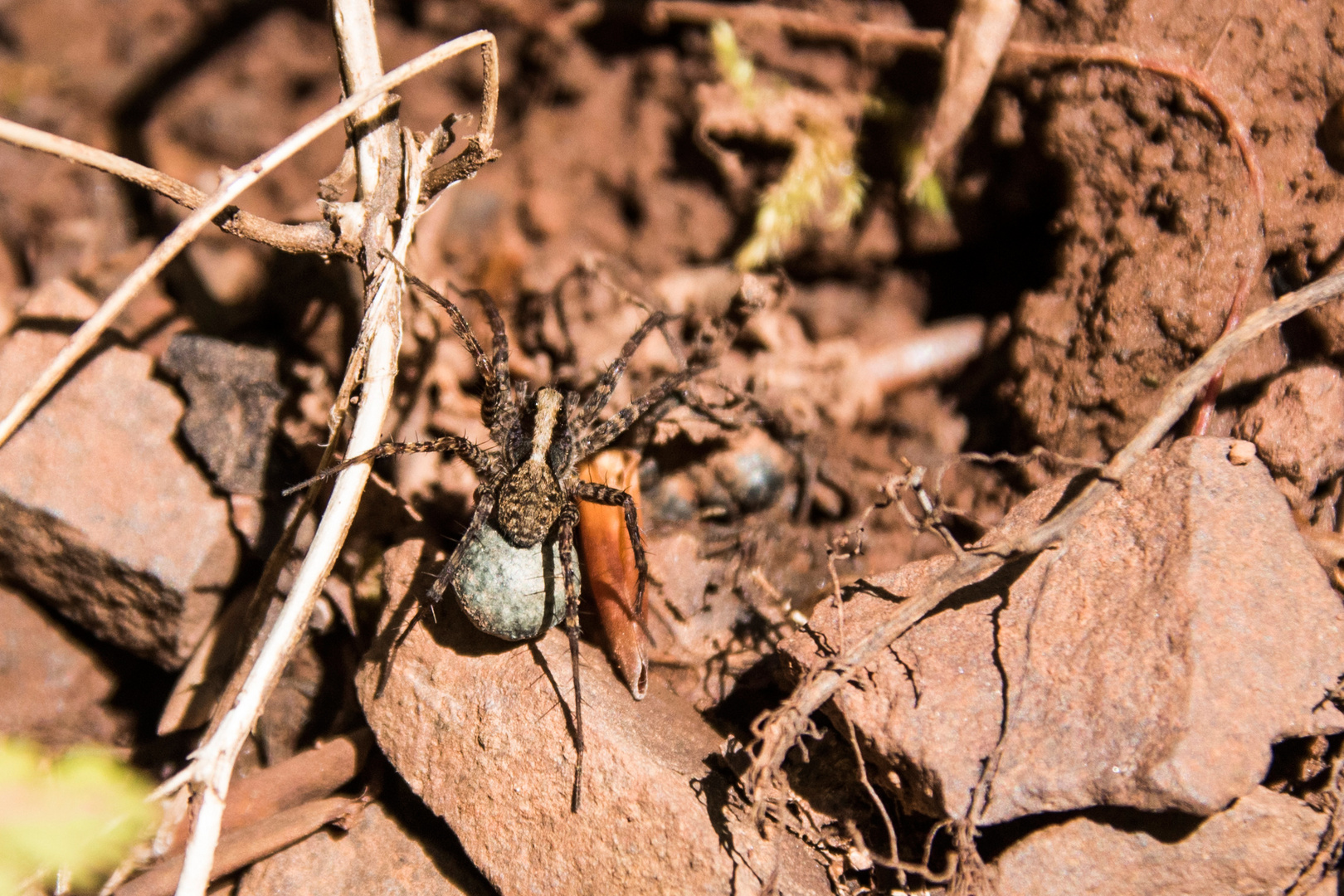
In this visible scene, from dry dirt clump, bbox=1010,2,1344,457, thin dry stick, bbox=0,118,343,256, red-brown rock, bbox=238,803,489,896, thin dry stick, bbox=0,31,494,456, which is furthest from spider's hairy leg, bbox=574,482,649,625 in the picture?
dry dirt clump, bbox=1010,2,1344,457

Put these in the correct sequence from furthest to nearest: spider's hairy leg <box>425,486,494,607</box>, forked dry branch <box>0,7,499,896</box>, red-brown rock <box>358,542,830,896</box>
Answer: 1. spider's hairy leg <box>425,486,494,607</box>
2. red-brown rock <box>358,542,830,896</box>
3. forked dry branch <box>0,7,499,896</box>

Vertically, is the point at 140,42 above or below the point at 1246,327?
above

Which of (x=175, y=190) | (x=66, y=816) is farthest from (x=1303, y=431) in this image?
(x=66, y=816)

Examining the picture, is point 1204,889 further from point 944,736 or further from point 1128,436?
point 1128,436

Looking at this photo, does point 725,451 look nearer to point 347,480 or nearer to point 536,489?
point 536,489

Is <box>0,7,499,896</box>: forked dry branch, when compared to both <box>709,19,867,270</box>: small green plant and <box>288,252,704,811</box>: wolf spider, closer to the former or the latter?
<box>288,252,704,811</box>: wolf spider

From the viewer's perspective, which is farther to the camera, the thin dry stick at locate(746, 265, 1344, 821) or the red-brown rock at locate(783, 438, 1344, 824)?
the thin dry stick at locate(746, 265, 1344, 821)

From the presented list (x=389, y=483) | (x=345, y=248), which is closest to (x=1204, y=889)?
(x=389, y=483)

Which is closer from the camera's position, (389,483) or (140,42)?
(389,483)
